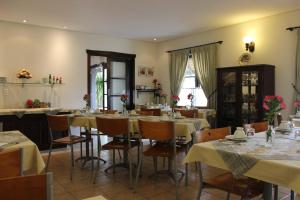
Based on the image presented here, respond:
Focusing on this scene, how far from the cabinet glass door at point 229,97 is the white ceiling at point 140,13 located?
129cm

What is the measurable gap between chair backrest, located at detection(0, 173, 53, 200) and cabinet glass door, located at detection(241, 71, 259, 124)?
5040mm

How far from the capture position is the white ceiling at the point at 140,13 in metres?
4.86

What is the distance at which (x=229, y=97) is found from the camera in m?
5.99

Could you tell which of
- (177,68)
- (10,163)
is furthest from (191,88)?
(10,163)

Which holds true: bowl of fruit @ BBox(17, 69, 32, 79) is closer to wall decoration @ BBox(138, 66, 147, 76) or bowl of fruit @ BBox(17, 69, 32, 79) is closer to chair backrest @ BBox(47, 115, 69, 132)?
chair backrest @ BBox(47, 115, 69, 132)

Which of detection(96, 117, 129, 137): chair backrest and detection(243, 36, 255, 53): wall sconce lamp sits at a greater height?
detection(243, 36, 255, 53): wall sconce lamp

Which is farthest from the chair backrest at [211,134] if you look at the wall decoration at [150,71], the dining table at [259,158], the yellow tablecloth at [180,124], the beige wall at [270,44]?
the wall decoration at [150,71]

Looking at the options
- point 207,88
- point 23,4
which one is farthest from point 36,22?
point 207,88

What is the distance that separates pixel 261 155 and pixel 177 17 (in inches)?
182

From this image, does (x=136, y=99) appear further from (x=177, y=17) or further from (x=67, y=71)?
(x=177, y=17)

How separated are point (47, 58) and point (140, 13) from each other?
8.77 feet

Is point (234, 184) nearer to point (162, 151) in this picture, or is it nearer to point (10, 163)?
point (162, 151)

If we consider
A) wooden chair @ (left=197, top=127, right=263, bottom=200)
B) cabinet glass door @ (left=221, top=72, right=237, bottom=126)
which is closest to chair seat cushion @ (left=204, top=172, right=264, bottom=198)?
wooden chair @ (left=197, top=127, right=263, bottom=200)

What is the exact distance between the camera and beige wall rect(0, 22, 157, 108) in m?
6.05
